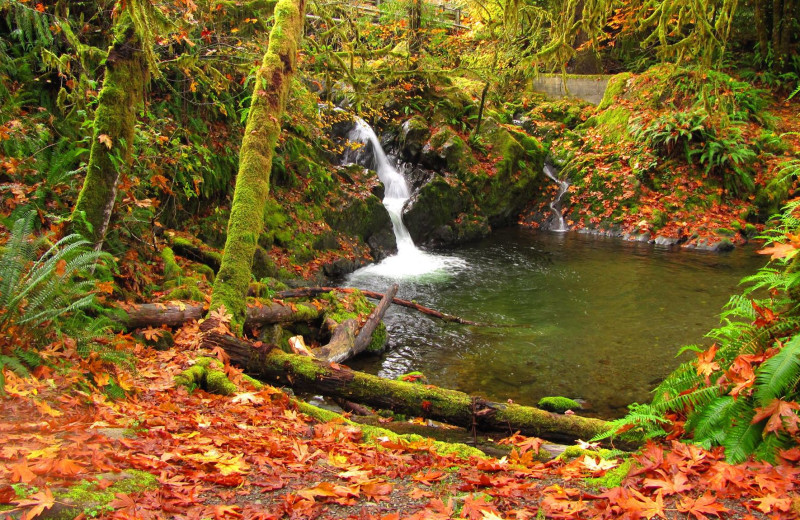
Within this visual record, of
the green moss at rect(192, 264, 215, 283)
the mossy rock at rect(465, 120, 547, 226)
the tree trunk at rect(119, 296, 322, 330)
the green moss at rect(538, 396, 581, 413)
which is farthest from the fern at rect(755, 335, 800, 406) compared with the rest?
the mossy rock at rect(465, 120, 547, 226)

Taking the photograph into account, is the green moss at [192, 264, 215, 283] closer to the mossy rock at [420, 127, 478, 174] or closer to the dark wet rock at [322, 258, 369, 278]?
the dark wet rock at [322, 258, 369, 278]

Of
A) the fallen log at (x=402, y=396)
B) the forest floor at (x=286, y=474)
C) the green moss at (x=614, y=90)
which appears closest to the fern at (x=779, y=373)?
the forest floor at (x=286, y=474)

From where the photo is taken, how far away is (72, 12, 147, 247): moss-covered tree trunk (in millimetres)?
4469

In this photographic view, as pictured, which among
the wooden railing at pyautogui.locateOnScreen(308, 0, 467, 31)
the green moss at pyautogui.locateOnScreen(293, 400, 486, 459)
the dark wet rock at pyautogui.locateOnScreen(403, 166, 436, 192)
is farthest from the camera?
the dark wet rock at pyautogui.locateOnScreen(403, 166, 436, 192)

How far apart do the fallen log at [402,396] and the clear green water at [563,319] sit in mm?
2123

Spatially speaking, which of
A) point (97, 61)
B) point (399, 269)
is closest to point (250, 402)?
point (97, 61)

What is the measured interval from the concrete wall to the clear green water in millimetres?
10205

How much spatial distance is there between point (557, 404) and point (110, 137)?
5.42 m

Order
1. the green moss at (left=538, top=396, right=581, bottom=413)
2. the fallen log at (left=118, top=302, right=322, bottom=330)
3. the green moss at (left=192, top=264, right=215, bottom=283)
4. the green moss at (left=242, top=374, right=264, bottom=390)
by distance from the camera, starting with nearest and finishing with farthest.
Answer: the green moss at (left=242, top=374, right=264, bottom=390)
the fallen log at (left=118, top=302, right=322, bottom=330)
the green moss at (left=538, top=396, right=581, bottom=413)
the green moss at (left=192, top=264, right=215, bottom=283)

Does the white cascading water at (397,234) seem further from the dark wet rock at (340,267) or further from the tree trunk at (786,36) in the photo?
the tree trunk at (786,36)

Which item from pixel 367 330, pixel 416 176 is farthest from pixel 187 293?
pixel 416 176

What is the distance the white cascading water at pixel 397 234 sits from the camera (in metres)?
11.7

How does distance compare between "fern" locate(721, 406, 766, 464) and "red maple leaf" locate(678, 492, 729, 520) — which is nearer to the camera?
"red maple leaf" locate(678, 492, 729, 520)

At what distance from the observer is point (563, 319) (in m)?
8.48
